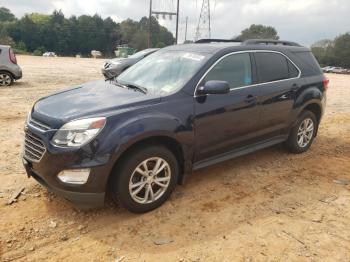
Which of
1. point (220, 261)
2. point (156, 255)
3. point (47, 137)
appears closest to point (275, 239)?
point (220, 261)

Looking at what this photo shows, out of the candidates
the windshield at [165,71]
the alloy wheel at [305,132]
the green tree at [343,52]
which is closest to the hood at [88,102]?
the windshield at [165,71]

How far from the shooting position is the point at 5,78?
12375 mm

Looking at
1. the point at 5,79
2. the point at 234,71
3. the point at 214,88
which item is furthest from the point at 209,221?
the point at 5,79

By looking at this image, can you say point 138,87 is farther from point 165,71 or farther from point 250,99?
point 250,99

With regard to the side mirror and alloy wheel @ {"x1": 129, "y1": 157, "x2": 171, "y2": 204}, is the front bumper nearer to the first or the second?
alloy wheel @ {"x1": 129, "y1": 157, "x2": 171, "y2": 204}

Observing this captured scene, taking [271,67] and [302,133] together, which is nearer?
[271,67]

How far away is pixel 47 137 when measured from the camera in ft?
11.6

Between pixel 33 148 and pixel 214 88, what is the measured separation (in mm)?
2069

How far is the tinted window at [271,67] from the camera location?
499 cm

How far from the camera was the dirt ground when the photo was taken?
10.9 ft

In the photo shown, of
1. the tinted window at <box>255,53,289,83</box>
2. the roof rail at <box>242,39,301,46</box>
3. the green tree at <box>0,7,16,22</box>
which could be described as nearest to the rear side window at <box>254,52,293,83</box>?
the tinted window at <box>255,53,289,83</box>

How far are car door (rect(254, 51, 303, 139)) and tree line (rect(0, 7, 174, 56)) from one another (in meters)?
77.7

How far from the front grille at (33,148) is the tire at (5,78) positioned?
9.63m

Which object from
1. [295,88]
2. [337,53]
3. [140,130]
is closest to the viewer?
[140,130]
